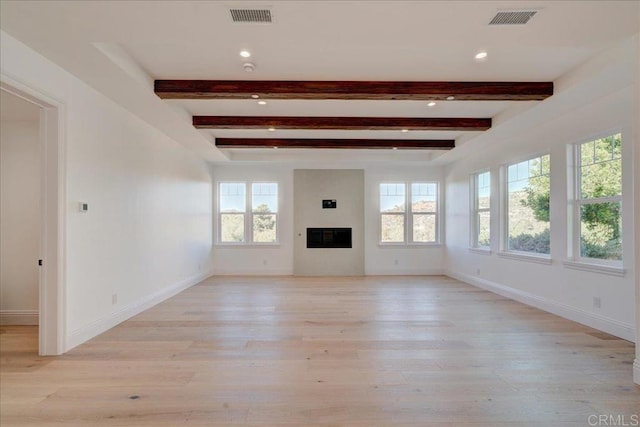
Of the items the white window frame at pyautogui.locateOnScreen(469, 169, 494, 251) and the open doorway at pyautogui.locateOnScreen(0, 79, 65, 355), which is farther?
the white window frame at pyautogui.locateOnScreen(469, 169, 494, 251)

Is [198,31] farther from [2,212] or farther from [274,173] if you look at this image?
[274,173]

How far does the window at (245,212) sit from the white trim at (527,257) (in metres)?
4.71

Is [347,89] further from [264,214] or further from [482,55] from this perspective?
[264,214]

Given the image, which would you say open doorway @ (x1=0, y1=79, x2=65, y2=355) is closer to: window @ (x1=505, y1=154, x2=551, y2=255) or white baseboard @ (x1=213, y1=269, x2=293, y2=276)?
white baseboard @ (x1=213, y1=269, x2=293, y2=276)

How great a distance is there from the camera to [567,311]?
13.4 ft

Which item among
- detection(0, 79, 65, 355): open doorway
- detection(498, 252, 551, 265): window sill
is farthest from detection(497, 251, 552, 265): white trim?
detection(0, 79, 65, 355): open doorway

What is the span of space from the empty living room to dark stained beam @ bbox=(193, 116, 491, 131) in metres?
0.03

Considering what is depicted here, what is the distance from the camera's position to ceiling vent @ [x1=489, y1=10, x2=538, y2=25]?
2115 mm

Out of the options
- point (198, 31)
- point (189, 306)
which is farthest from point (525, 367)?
point (189, 306)

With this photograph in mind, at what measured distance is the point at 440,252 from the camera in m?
7.69

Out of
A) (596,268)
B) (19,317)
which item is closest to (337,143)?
(596,268)

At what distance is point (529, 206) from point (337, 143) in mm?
3269

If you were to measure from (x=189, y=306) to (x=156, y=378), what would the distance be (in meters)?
2.28

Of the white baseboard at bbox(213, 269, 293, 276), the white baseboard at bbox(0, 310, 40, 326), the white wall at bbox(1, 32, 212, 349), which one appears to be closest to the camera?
the white wall at bbox(1, 32, 212, 349)
